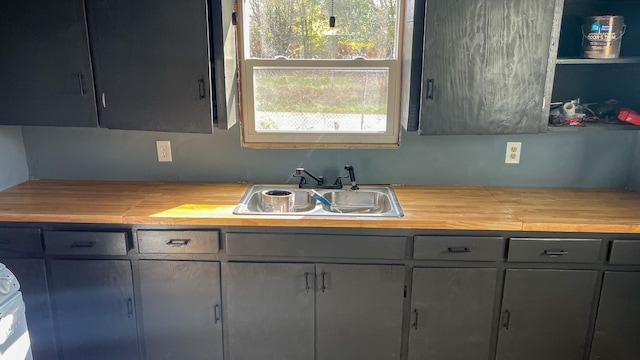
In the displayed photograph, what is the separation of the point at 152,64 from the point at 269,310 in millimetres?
1190

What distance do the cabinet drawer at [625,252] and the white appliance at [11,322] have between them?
234 cm

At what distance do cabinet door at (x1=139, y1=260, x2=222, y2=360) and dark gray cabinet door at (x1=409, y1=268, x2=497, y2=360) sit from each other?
875 millimetres

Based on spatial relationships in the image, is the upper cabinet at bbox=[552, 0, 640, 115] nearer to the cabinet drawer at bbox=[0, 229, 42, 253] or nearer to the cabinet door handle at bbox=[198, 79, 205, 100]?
the cabinet door handle at bbox=[198, 79, 205, 100]

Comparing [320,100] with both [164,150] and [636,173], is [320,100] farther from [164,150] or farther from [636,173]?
[636,173]

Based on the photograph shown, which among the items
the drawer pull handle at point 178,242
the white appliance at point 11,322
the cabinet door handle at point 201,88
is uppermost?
the cabinet door handle at point 201,88

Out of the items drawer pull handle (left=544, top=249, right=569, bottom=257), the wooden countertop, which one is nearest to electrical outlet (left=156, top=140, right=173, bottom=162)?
the wooden countertop

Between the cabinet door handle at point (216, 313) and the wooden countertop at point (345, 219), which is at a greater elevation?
the wooden countertop at point (345, 219)

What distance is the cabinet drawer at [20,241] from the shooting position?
1.92m

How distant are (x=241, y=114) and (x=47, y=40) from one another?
901 mm

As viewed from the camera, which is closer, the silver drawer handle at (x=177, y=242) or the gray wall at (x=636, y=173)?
the silver drawer handle at (x=177, y=242)

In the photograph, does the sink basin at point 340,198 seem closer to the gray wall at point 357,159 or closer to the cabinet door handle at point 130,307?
the gray wall at point 357,159

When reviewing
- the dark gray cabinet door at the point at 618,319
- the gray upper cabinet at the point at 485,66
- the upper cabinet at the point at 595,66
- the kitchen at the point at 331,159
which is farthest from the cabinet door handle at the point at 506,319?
the upper cabinet at the point at 595,66

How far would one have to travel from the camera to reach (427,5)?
1869 mm

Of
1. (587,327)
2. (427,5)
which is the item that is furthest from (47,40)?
(587,327)
